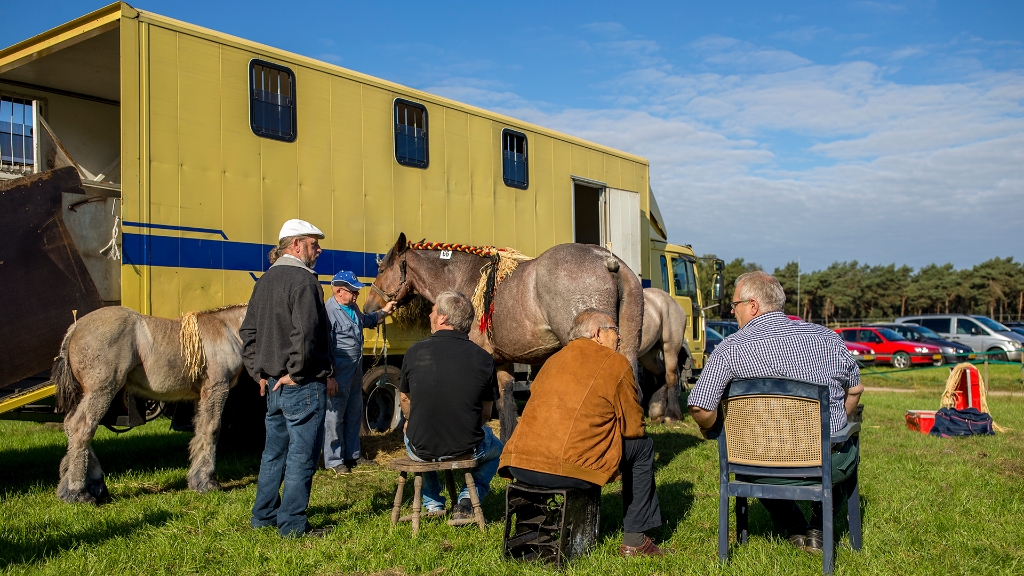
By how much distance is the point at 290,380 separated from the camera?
4.62 meters

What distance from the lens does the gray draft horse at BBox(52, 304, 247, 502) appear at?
5.57 m

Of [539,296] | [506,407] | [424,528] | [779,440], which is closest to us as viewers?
[779,440]

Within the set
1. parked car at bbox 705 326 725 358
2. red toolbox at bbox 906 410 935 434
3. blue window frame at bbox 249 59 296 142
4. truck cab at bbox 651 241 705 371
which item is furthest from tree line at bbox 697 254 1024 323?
blue window frame at bbox 249 59 296 142

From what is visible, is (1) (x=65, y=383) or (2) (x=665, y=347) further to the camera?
(2) (x=665, y=347)

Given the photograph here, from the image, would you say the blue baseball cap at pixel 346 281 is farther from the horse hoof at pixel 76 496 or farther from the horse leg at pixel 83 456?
the horse hoof at pixel 76 496

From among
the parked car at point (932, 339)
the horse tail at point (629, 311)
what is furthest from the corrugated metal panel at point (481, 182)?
the parked car at point (932, 339)

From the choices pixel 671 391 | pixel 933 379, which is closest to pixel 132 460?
pixel 671 391

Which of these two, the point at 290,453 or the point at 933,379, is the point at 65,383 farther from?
the point at 933,379

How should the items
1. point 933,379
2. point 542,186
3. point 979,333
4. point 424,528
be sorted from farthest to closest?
1. point 979,333
2. point 933,379
3. point 542,186
4. point 424,528

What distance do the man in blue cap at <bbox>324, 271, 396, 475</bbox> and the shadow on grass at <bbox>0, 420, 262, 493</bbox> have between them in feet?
2.82

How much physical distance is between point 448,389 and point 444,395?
0.05 meters

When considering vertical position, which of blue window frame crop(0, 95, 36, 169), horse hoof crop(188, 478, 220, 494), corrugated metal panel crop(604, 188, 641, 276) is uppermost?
blue window frame crop(0, 95, 36, 169)

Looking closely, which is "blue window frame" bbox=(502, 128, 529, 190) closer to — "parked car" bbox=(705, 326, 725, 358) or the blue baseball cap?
the blue baseball cap

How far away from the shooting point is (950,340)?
2436 centimetres
